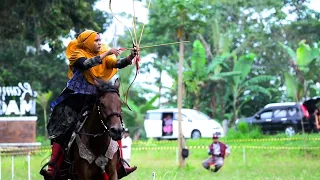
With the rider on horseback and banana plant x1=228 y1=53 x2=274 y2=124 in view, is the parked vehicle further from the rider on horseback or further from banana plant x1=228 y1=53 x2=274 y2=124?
the rider on horseback

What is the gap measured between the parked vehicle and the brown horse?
22.1 meters

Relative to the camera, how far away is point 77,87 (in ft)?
31.8

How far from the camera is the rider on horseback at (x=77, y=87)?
9469 mm

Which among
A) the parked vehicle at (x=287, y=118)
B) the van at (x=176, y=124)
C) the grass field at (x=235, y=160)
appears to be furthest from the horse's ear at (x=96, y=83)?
the van at (x=176, y=124)

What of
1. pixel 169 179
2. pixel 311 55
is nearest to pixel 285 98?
pixel 311 55

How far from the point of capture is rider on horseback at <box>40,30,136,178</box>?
9.47 m

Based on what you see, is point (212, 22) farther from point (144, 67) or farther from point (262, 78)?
point (144, 67)

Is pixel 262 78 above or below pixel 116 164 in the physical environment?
above

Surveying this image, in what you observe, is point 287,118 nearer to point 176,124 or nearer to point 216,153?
point 176,124

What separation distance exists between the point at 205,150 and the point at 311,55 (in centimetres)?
577

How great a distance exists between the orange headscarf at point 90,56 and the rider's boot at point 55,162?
1.08 m

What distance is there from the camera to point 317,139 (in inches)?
1091

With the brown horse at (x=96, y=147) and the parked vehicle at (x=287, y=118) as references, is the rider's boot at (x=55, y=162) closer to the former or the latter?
the brown horse at (x=96, y=147)

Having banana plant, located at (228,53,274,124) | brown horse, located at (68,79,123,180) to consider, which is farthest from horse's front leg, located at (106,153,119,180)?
banana plant, located at (228,53,274,124)
